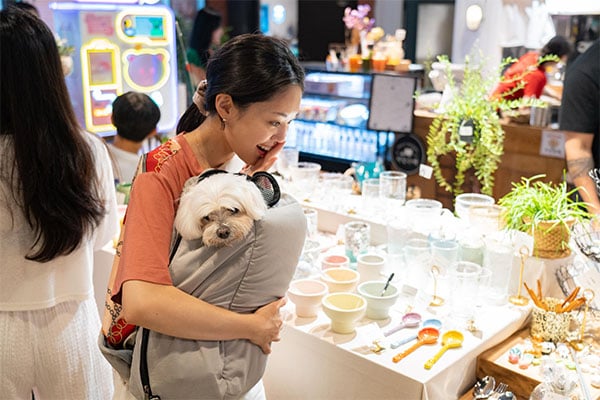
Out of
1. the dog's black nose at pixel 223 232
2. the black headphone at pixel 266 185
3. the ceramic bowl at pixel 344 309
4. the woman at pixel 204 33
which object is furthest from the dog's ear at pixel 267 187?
the woman at pixel 204 33

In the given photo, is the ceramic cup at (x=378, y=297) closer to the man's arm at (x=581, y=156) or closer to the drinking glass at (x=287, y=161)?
the drinking glass at (x=287, y=161)

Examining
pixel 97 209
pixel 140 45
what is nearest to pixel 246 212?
pixel 97 209

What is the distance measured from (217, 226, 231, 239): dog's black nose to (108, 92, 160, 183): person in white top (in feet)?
6.90

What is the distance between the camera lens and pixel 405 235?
220 centimetres

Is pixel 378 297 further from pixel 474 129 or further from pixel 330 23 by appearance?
pixel 330 23

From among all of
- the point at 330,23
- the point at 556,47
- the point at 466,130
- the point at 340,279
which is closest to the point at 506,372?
the point at 340,279

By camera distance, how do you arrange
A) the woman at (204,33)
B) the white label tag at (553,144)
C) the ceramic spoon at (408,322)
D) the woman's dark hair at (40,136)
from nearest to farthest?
1. the woman's dark hair at (40,136)
2. the ceramic spoon at (408,322)
3. the white label tag at (553,144)
4. the woman at (204,33)

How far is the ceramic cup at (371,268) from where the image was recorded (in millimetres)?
2080

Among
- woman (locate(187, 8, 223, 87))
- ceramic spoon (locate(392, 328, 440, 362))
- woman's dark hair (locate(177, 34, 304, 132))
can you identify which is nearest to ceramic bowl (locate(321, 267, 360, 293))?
ceramic spoon (locate(392, 328, 440, 362))

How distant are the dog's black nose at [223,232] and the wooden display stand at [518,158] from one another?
3039 mm

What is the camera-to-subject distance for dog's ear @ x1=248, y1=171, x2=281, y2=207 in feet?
4.28

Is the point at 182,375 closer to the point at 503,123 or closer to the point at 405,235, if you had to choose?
the point at 405,235

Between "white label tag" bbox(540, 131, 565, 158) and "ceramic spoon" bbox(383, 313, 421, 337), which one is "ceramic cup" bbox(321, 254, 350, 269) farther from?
"white label tag" bbox(540, 131, 565, 158)

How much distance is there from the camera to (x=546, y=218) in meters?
2.01
